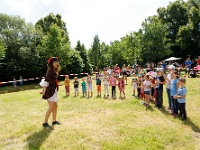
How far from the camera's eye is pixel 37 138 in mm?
5836

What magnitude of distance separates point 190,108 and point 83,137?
212 inches

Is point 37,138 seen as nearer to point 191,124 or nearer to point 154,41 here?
point 191,124

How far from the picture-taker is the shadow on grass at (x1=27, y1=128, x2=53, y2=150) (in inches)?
211

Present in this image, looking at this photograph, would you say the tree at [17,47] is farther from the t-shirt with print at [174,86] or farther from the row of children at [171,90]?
the t-shirt with print at [174,86]

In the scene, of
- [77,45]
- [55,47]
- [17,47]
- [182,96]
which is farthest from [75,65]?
[182,96]

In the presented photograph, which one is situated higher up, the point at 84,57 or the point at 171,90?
the point at 84,57

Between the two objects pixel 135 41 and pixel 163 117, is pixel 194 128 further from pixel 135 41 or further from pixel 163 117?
pixel 135 41

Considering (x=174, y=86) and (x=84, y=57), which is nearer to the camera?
(x=174, y=86)

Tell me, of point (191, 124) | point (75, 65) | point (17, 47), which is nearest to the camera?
point (191, 124)

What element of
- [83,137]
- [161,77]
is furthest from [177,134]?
[161,77]

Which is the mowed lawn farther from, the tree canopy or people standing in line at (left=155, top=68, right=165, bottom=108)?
the tree canopy

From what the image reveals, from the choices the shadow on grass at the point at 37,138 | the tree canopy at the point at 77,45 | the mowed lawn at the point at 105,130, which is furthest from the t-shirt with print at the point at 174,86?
the tree canopy at the point at 77,45

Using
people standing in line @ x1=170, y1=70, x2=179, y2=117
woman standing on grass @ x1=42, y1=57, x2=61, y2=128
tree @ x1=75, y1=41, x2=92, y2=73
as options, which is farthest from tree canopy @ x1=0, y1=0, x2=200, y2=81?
people standing in line @ x1=170, y1=70, x2=179, y2=117

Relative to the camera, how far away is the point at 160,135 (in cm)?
588
